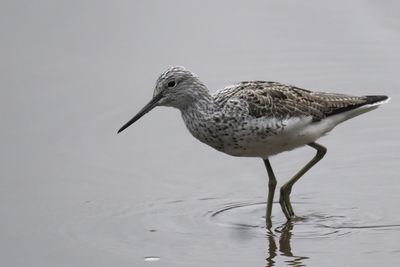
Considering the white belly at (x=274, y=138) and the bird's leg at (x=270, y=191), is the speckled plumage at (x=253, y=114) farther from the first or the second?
the bird's leg at (x=270, y=191)

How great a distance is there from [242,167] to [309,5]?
4.05 m

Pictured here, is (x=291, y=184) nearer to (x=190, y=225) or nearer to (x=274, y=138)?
(x=274, y=138)

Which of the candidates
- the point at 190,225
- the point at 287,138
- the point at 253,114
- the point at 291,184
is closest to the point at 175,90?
the point at 253,114

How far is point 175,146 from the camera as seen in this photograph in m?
11.8

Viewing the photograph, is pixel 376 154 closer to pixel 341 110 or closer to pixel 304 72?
pixel 341 110

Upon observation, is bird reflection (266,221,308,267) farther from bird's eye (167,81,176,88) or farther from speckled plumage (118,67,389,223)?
bird's eye (167,81,176,88)

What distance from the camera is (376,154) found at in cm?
1141

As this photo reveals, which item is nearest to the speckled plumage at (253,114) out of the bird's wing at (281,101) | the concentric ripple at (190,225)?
the bird's wing at (281,101)

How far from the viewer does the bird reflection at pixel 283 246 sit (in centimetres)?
905

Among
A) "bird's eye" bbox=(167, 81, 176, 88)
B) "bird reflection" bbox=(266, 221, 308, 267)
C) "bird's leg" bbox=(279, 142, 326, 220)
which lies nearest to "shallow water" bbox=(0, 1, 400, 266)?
"bird reflection" bbox=(266, 221, 308, 267)

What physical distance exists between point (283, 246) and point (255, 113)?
1.28 metres

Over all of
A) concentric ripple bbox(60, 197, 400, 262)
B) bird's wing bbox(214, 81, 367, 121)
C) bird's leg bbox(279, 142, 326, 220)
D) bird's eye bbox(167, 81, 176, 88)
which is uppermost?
bird's eye bbox(167, 81, 176, 88)

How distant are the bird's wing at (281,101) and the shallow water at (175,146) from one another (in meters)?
0.87

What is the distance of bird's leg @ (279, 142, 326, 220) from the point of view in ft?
33.6
